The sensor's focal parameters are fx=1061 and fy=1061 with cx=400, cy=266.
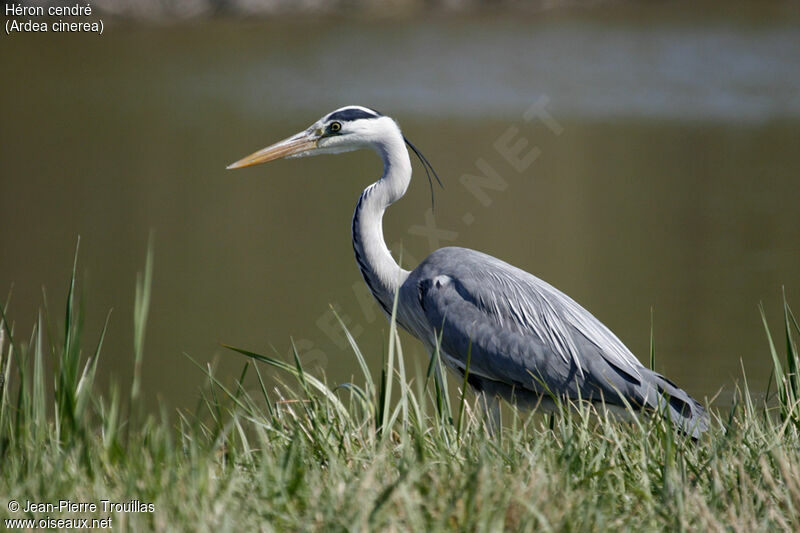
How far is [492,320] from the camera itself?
4.25 m

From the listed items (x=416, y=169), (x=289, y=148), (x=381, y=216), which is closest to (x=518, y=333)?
(x=381, y=216)

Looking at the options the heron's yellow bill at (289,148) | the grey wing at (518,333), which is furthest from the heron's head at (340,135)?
the grey wing at (518,333)

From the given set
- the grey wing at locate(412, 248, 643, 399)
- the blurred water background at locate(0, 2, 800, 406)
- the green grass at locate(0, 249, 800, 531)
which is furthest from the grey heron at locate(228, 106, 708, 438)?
the blurred water background at locate(0, 2, 800, 406)

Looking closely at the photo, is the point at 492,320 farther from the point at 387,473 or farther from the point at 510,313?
the point at 387,473

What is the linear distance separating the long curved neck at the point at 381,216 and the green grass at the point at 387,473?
1329mm

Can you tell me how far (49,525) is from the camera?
2396 mm

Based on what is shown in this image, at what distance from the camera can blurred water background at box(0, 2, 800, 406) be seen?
7945mm

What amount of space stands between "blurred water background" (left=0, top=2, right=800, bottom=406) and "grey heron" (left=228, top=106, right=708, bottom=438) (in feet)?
4.27

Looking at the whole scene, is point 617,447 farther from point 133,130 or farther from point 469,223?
point 133,130

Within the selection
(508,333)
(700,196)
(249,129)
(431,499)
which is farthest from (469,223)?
(431,499)

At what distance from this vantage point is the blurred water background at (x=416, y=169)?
795 cm

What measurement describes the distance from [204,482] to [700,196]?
996 centimetres

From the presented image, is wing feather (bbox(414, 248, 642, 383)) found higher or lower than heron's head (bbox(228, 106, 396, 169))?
lower

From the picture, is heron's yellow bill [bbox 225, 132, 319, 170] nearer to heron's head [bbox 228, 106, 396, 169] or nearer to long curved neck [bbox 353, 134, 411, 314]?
heron's head [bbox 228, 106, 396, 169]
